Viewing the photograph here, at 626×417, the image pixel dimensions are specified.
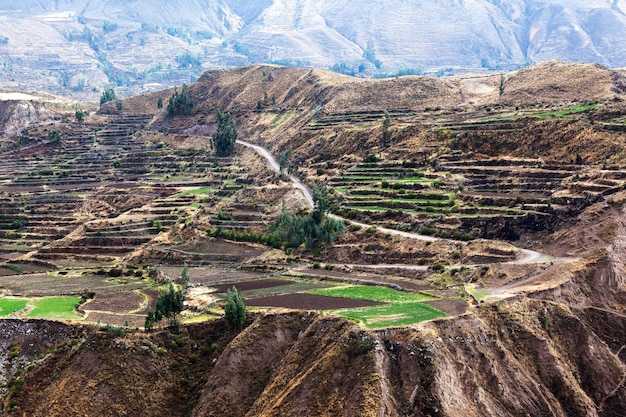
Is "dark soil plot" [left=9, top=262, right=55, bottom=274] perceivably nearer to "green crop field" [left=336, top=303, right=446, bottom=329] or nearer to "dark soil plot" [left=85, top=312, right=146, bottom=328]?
"dark soil plot" [left=85, top=312, right=146, bottom=328]

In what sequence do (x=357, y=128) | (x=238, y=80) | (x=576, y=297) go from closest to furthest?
(x=576, y=297), (x=357, y=128), (x=238, y=80)

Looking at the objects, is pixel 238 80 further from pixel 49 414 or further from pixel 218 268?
pixel 49 414

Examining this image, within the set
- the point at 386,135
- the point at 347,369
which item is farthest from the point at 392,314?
the point at 386,135

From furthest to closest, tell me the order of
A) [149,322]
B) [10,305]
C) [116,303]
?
1. [116,303]
2. [10,305]
3. [149,322]

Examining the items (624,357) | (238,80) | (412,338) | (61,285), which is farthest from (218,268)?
(238,80)

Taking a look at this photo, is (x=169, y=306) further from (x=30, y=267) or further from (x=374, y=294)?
(x=30, y=267)

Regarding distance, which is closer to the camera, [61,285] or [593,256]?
[593,256]
